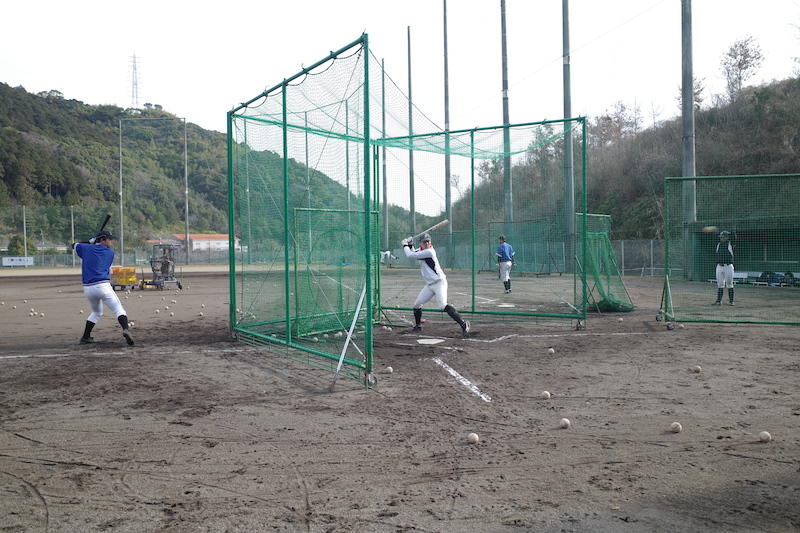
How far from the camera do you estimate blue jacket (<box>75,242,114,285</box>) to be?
33.9 ft

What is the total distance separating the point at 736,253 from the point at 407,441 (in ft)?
66.0

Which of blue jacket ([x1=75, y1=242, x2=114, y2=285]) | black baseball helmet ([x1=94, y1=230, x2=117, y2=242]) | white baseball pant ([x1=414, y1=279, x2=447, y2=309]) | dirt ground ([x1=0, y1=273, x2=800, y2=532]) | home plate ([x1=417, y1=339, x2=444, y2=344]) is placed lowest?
dirt ground ([x1=0, y1=273, x2=800, y2=532])

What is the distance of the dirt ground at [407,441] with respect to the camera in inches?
151

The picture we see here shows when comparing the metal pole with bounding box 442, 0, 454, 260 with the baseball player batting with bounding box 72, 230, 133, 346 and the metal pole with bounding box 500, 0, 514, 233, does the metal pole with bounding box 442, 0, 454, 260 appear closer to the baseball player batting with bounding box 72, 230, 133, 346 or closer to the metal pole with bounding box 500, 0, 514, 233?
the metal pole with bounding box 500, 0, 514, 233

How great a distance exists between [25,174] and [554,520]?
7845cm

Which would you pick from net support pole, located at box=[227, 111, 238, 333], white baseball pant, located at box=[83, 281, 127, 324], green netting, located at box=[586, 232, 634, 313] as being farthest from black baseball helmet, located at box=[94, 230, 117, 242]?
green netting, located at box=[586, 232, 634, 313]

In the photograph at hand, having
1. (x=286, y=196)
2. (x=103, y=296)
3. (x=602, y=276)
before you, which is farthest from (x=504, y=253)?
(x=103, y=296)

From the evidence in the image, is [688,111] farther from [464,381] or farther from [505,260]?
[464,381]

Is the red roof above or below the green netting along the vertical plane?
above

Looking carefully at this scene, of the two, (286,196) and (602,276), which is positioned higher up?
(286,196)

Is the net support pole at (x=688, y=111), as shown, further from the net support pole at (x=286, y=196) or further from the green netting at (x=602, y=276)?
the net support pole at (x=286, y=196)

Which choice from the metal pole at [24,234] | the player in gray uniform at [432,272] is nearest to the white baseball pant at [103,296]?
the player in gray uniform at [432,272]

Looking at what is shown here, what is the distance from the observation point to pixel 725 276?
601 inches

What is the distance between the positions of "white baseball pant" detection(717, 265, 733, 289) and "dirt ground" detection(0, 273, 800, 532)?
6.08 meters
